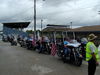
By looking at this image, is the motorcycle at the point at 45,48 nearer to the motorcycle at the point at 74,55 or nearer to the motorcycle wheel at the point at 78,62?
the motorcycle at the point at 74,55

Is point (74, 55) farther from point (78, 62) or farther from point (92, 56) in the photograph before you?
point (92, 56)

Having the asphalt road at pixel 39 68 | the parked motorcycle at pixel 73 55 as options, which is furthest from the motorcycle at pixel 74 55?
the asphalt road at pixel 39 68

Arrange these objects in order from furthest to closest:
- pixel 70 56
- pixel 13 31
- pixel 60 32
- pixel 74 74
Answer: pixel 13 31 < pixel 60 32 < pixel 70 56 < pixel 74 74

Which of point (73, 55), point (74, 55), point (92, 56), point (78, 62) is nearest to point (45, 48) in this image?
point (73, 55)

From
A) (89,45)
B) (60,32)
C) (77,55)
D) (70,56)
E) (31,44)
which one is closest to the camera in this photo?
(89,45)

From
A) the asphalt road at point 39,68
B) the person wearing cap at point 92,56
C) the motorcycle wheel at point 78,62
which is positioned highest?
the person wearing cap at point 92,56

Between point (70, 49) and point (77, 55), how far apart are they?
2.55 feet

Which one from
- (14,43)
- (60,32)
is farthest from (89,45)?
(14,43)

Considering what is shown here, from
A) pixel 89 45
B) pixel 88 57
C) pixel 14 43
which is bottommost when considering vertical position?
pixel 14 43

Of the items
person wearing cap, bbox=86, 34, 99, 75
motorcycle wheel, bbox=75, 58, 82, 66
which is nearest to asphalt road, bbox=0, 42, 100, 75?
motorcycle wheel, bbox=75, 58, 82, 66

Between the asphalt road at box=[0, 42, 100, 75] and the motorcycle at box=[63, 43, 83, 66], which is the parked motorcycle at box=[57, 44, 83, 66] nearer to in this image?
the motorcycle at box=[63, 43, 83, 66]

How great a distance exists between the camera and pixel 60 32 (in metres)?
11.8

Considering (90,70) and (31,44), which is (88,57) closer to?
(90,70)

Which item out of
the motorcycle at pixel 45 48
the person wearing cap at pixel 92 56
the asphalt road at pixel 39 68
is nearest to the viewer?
the person wearing cap at pixel 92 56
